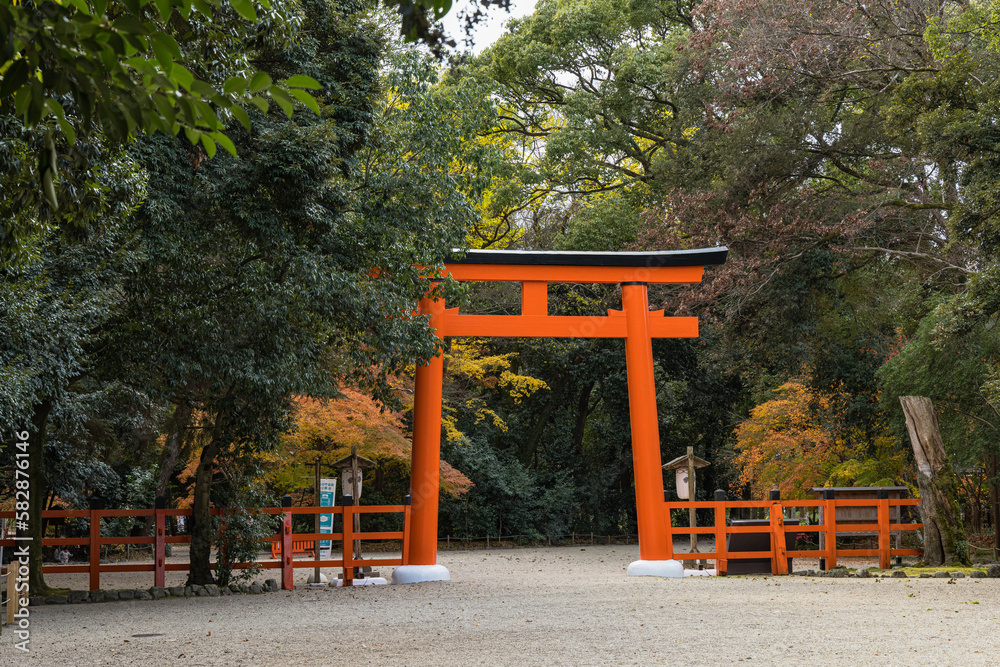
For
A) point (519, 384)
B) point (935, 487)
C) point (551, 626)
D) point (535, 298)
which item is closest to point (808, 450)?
point (935, 487)

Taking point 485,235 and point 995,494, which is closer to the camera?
point 995,494

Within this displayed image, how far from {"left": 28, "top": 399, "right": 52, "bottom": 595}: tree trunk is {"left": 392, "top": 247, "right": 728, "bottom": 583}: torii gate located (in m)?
3.86

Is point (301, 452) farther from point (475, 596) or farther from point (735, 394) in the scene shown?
point (735, 394)

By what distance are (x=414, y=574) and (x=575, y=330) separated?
12.0 feet

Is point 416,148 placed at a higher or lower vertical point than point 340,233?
higher

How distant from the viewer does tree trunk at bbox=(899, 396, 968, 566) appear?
1068 centimetres

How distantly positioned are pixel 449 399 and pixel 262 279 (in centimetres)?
1165

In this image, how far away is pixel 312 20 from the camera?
827 cm

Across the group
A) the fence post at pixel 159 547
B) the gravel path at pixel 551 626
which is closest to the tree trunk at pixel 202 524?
the fence post at pixel 159 547

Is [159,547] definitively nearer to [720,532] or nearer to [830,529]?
[720,532]

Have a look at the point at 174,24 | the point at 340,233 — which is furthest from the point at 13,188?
the point at 340,233

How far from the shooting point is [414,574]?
10148mm

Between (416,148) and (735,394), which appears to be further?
Result: (735,394)

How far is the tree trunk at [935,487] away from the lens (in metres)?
10.7
